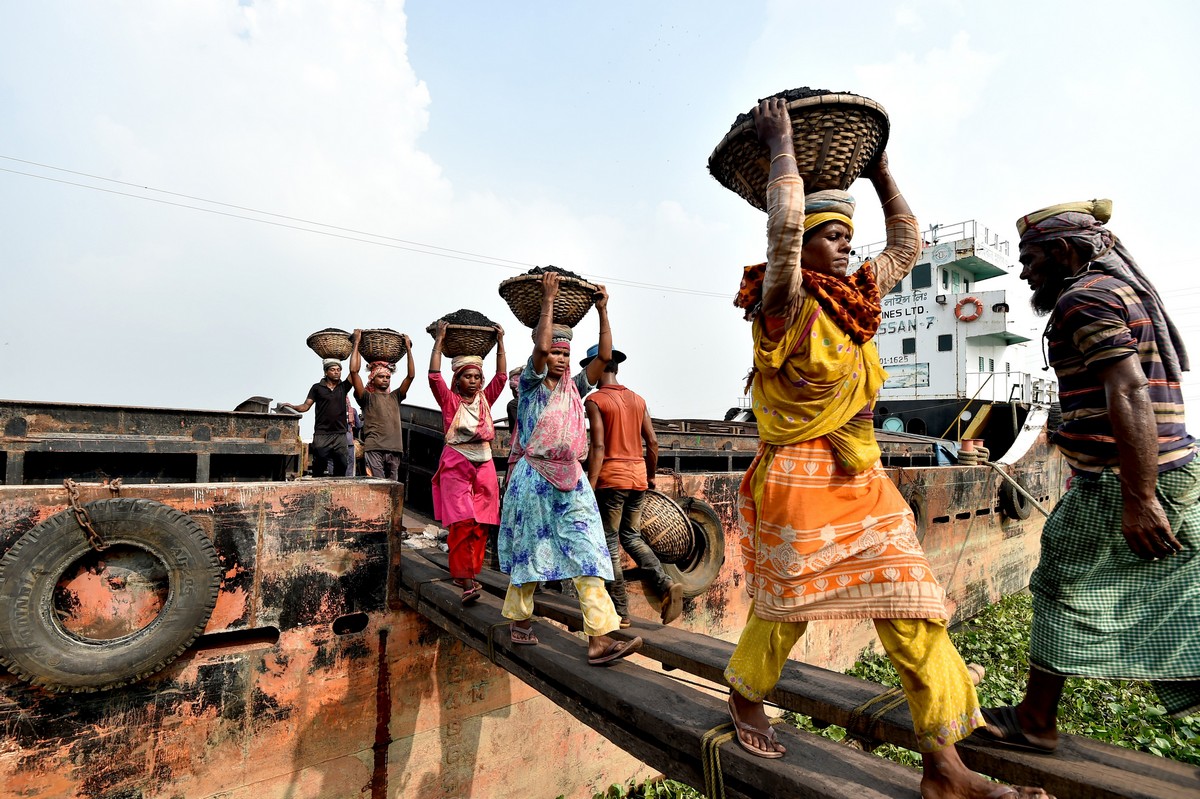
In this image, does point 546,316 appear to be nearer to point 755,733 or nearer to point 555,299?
point 555,299

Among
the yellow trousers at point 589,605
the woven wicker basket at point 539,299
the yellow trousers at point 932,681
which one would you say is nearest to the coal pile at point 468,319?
the woven wicker basket at point 539,299

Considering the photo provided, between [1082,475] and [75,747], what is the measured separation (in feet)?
15.7

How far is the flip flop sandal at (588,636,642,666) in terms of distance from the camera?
2.86 meters

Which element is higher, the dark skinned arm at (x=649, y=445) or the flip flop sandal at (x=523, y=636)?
the dark skinned arm at (x=649, y=445)

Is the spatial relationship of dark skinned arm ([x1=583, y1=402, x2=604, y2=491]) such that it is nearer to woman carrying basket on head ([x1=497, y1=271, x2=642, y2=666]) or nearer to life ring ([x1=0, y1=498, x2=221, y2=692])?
woman carrying basket on head ([x1=497, y1=271, x2=642, y2=666])

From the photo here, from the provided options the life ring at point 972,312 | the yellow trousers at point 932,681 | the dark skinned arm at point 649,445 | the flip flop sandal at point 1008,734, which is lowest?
the flip flop sandal at point 1008,734

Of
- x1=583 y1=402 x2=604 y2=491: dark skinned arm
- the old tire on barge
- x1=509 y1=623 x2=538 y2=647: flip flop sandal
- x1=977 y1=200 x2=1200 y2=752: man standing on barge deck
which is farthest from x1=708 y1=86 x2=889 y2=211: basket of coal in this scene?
the old tire on barge

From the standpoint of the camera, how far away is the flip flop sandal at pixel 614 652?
2855mm

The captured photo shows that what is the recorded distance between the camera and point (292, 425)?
209 inches

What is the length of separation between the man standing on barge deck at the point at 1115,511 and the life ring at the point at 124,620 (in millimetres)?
3794

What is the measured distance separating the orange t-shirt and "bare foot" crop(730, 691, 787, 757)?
2156 millimetres

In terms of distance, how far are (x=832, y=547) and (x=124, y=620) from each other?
12.0 feet

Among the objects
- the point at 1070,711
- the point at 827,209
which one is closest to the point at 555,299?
the point at 827,209

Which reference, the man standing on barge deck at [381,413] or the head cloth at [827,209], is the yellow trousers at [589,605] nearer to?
the head cloth at [827,209]
